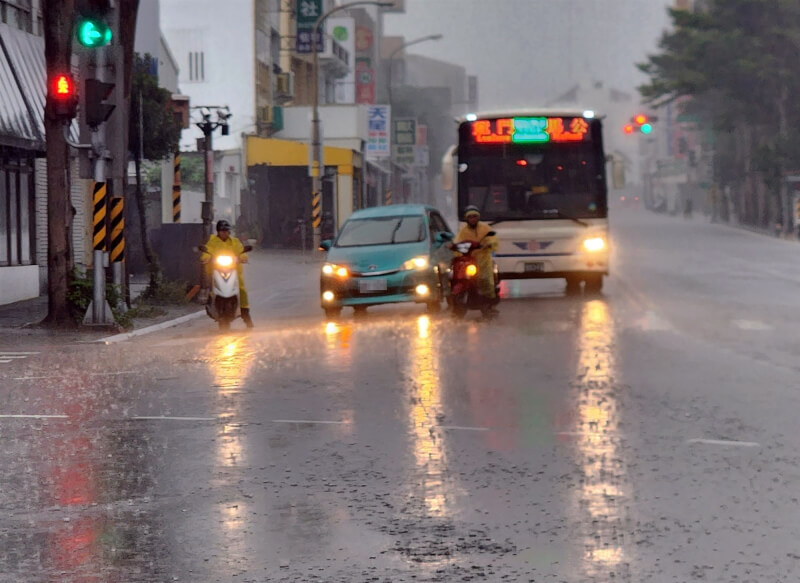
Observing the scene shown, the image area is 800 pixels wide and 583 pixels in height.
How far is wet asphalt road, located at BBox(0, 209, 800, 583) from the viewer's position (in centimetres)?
709

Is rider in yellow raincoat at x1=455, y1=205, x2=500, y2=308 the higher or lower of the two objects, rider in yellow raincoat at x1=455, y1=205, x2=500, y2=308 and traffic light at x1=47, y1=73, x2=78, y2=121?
the lower

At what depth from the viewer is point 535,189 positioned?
26.6 meters

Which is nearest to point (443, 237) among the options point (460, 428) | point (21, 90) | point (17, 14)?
point (21, 90)

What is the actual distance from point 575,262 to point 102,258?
8927 millimetres

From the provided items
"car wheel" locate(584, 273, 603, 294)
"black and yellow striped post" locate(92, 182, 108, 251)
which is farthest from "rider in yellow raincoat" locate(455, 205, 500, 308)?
"black and yellow striped post" locate(92, 182, 108, 251)

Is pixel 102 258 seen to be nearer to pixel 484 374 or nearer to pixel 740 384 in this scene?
pixel 484 374

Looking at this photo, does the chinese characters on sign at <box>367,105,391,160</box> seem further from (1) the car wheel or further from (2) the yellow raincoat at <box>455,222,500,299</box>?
(2) the yellow raincoat at <box>455,222,500,299</box>

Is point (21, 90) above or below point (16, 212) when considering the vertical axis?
above

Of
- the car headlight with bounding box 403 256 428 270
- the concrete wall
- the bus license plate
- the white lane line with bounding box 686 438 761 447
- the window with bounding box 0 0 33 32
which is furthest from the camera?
the concrete wall

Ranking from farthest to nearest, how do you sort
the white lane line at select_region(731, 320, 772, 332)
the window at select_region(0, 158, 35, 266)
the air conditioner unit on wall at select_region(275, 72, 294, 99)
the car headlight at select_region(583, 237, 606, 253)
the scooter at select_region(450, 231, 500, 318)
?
the air conditioner unit on wall at select_region(275, 72, 294, 99), the window at select_region(0, 158, 35, 266), the car headlight at select_region(583, 237, 606, 253), the scooter at select_region(450, 231, 500, 318), the white lane line at select_region(731, 320, 772, 332)

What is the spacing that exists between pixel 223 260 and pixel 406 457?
1159 centimetres

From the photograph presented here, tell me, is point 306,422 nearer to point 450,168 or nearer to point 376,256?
point 376,256

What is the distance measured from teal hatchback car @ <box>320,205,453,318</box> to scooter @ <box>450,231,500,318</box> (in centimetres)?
55

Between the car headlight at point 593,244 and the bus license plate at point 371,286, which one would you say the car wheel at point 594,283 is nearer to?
the car headlight at point 593,244
